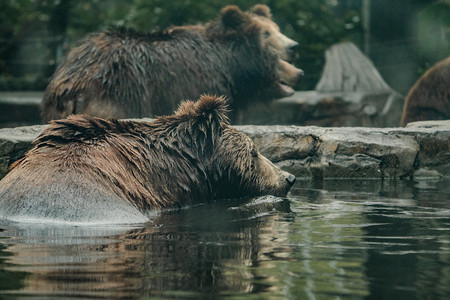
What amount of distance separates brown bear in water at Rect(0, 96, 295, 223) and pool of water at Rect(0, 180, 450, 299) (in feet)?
0.63

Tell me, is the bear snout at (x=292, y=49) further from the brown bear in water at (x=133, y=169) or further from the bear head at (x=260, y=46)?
the brown bear in water at (x=133, y=169)

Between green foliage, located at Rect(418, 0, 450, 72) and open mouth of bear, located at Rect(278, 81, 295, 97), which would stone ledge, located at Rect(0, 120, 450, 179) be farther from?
green foliage, located at Rect(418, 0, 450, 72)

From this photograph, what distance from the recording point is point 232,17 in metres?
10.5

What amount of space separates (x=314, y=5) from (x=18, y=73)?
28.4 ft

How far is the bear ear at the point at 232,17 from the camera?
10.4 m

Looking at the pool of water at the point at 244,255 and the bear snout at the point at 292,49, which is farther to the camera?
the bear snout at the point at 292,49

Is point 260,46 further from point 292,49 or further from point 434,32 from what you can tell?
point 434,32

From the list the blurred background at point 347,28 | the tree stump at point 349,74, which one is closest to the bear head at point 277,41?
the tree stump at point 349,74

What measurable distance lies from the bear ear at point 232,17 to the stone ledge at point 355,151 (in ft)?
7.93

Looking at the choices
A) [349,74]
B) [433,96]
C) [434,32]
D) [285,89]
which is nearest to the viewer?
[285,89]

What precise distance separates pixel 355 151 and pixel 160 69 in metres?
2.65

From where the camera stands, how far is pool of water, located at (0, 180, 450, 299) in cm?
328

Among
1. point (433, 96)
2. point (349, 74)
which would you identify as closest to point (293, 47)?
point (433, 96)

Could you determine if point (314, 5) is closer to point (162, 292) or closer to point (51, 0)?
point (51, 0)
